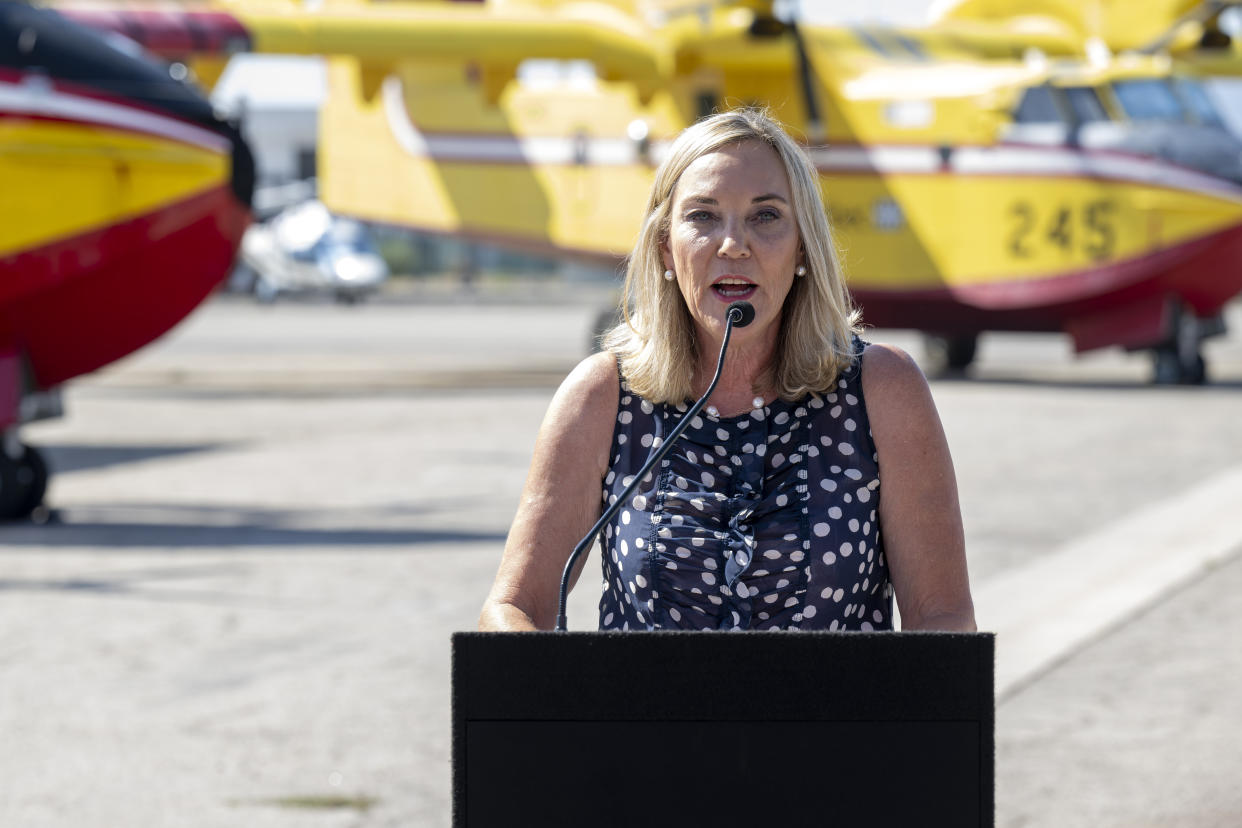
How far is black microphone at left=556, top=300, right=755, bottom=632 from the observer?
2.19 m

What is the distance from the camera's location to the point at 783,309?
8.23ft

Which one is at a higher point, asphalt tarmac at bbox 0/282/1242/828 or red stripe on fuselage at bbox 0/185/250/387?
red stripe on fuselage at bbox 0/185/250/387

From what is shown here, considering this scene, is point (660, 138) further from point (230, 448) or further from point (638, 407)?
point (638, 407)

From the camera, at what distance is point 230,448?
1486cm

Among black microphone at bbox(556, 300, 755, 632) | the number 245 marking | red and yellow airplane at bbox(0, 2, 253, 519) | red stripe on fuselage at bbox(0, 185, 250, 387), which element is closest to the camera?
black microphone at bbox(556, 300, 755, 632)

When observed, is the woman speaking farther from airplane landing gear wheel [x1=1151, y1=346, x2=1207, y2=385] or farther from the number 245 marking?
airplane landing gear wheel [x1=1151, y1=346, x2=1207, y2=385]

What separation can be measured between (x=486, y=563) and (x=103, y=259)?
332 cm

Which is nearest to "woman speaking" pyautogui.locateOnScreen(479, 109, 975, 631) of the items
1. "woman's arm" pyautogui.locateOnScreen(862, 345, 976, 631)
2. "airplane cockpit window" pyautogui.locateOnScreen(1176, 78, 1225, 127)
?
"woman's arm" pyautogui.locateOnScreen(862, 345, 976, 631)

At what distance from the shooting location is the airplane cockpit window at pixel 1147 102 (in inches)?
726

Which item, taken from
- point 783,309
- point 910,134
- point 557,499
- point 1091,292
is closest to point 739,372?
point 783,309

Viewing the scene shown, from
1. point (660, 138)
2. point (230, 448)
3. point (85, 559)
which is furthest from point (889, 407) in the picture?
point (660, 138)

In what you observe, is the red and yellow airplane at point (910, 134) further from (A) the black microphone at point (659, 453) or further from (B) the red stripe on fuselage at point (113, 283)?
(A) the black microphone at point (659, 453)

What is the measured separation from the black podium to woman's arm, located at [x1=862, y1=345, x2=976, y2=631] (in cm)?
50

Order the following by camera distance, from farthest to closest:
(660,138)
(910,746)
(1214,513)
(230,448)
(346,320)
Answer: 1. (346,320)
2. (660,138)
3. (230,448)
4. (1214,513)
5. (910,746)
